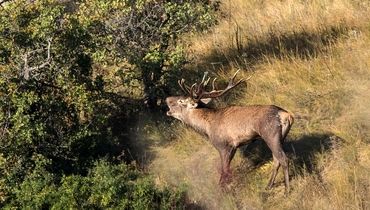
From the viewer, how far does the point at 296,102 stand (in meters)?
9.68

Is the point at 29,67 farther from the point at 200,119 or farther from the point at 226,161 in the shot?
the point at 226,161

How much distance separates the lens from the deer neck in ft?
27.4

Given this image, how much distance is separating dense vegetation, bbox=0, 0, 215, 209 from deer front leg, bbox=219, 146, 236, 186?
67 centimetres

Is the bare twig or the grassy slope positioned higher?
the bare twig

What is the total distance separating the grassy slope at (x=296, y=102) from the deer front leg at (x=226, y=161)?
6.6 inches

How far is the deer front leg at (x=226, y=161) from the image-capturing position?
25.9 ft

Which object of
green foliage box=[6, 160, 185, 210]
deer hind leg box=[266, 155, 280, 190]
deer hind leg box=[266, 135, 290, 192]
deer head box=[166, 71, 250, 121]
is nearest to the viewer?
deer hind leg box=[266, 135, 290, 192]

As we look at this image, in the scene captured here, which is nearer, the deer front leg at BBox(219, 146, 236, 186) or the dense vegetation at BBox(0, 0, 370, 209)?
the dense vegetation at BBox(0, 0, 370, 209)

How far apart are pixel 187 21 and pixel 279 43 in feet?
7.90

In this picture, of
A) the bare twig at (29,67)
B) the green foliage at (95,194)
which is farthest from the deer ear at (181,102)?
the bare twig at (29,67)

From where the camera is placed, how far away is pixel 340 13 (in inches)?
476

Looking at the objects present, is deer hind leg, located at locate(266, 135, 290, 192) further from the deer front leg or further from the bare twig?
the bare twig

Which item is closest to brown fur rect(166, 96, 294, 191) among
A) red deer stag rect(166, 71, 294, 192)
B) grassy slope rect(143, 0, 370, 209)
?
red deer stag rect(166, 71, 294, 192)

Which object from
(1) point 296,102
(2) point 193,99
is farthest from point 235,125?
(1) point 296,102
